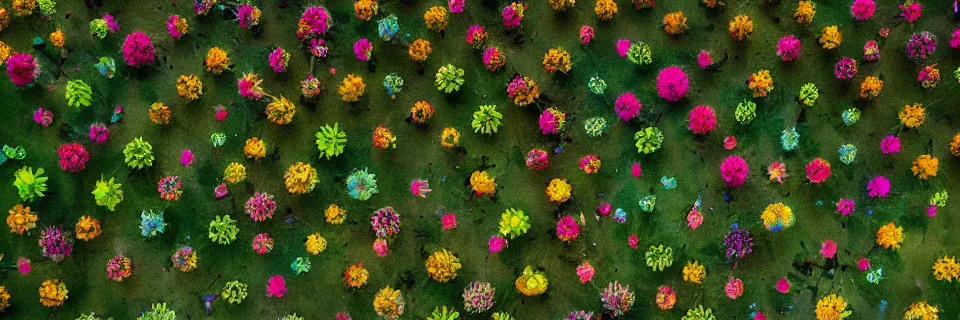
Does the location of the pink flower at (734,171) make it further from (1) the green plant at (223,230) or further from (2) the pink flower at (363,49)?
(1) the green plant at (223,230)

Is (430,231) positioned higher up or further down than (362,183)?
further down

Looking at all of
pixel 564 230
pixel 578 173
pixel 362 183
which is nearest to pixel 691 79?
pixel 578 173

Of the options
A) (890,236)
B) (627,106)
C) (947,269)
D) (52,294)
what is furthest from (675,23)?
(52,294)

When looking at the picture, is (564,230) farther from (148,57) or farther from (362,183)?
(148,57)

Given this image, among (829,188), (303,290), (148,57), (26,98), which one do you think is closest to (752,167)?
(829,188)

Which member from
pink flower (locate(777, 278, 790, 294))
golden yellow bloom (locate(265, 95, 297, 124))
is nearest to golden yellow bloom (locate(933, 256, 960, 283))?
pink flower (locate(777, 278, 790, 294))

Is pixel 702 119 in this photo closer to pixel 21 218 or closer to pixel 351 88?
pixel 351 88

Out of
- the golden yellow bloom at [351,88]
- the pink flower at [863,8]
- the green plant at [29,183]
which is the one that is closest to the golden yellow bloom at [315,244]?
the golden yellow bloom at [351,88]

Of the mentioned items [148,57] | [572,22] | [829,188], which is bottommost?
[829,188]
